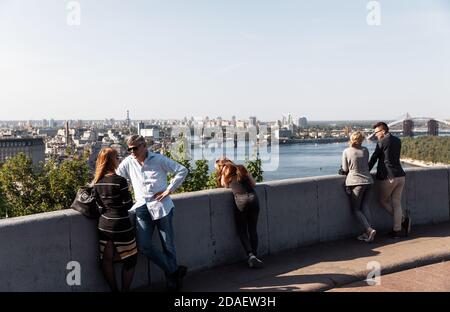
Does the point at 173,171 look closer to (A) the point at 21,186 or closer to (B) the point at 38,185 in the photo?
(B) the point at 38,185

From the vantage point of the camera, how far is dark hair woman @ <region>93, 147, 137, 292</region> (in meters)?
4.15

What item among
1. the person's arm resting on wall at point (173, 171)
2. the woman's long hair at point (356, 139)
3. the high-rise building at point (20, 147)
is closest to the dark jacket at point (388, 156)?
the woman's long hair at point (356, 139)

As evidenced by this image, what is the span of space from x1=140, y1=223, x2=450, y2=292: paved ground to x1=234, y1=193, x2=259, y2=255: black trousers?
24 cm

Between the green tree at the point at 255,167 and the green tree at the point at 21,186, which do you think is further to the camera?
the green tree at the point at 21,186

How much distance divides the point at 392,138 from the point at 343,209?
3.44 feet

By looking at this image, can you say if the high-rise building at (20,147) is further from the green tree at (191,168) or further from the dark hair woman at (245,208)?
the dark hair woman at (245,208)

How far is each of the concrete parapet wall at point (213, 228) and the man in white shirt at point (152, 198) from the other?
310mm

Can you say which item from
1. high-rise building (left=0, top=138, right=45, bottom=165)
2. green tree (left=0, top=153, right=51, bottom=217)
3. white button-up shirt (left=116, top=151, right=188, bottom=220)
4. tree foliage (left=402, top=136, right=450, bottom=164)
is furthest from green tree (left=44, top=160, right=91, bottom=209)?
tree foliage (left=402, top=136, right=450, bottom=164)

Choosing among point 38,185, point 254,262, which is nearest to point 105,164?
point 254,262

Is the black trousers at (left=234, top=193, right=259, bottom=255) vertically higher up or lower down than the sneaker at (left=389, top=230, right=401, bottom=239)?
higher up

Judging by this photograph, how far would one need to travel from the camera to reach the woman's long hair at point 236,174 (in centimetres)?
532

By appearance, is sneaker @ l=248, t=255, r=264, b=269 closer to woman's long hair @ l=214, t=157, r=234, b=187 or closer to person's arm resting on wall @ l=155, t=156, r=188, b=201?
woman's long hair @ l=214, t=157, r=234, b=187
